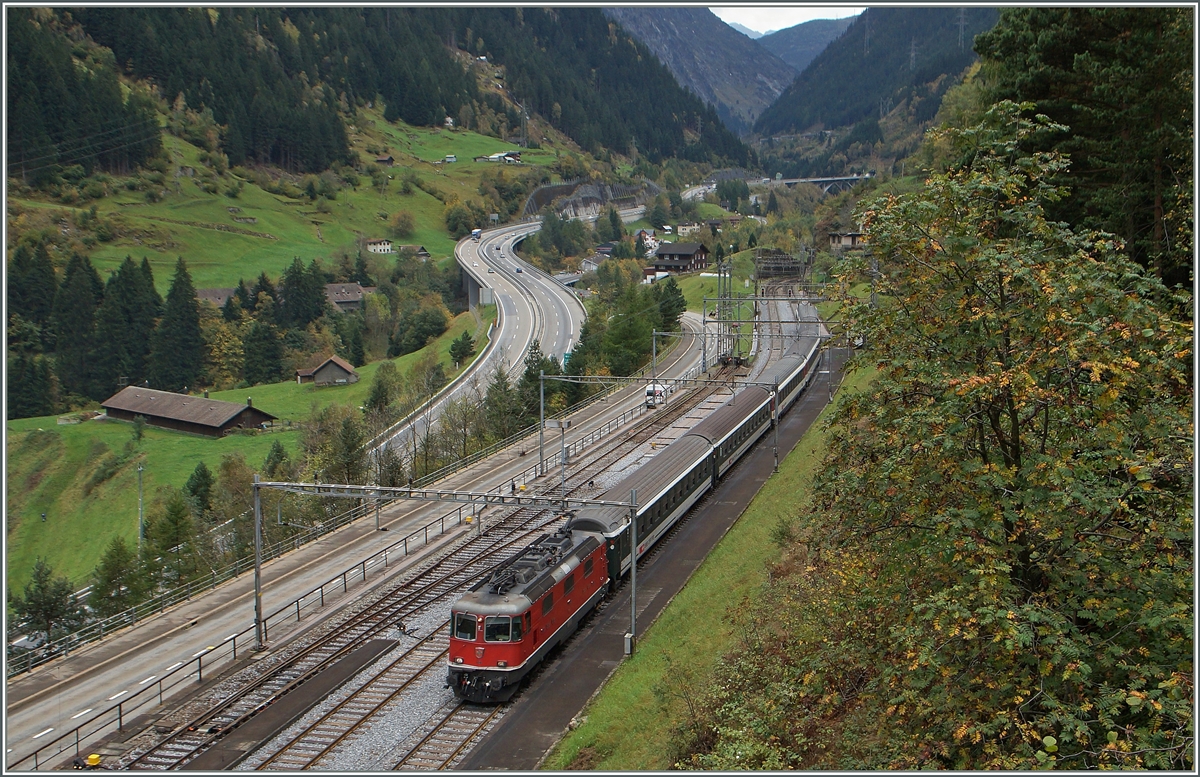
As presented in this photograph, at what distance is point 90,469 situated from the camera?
82.4 meters

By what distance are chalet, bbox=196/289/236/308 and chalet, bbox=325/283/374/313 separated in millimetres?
14096

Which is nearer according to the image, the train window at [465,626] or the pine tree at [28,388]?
the train window at [465,626]

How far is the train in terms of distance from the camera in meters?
24.2

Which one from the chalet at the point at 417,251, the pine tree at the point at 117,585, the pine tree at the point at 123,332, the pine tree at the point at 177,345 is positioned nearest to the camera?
the pine tree at the point at 117,585

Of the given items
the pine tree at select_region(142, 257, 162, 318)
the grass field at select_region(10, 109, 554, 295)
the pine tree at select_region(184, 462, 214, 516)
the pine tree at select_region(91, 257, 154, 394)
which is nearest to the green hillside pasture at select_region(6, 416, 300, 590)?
the pine tree at select_region(184, 462, 214, 516)

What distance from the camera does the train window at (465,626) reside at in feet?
79.6

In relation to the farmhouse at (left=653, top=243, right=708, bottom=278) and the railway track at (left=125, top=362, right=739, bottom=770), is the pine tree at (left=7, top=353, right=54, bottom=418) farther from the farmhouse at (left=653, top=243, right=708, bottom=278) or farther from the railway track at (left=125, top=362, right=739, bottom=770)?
the railway track at (left=125, top=362, right=739, bottom=770)

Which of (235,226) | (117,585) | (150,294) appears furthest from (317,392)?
(235,226)

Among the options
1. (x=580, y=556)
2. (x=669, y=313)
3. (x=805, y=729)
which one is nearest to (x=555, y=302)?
(x=669, y=313)

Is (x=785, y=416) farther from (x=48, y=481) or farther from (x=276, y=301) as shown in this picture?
(x=276, y=301)

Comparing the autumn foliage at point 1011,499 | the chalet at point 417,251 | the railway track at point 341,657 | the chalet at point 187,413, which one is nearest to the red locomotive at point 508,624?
the railway track at point 341,657

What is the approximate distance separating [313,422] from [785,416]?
125ft

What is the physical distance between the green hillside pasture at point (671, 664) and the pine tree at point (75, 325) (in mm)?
106754

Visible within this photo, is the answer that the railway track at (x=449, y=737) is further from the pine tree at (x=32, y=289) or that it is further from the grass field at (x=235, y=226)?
the grass field at (x=235, y=226)
